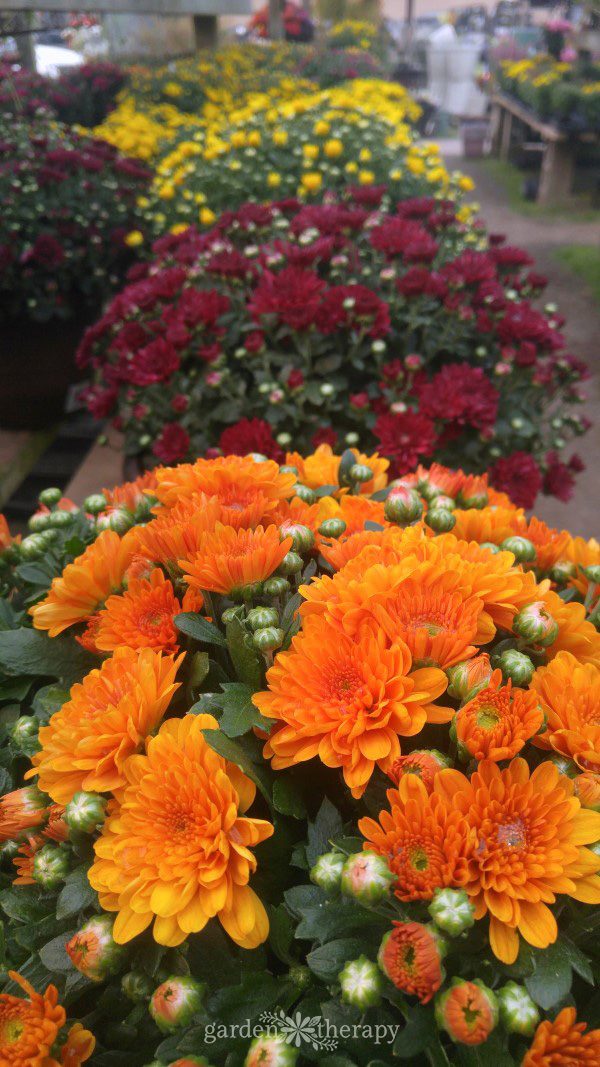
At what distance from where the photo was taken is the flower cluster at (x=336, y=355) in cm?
186

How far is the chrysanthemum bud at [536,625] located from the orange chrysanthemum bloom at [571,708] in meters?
0.02

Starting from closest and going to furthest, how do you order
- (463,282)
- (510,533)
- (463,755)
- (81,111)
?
(463,755) < (510,533) < (463,282) < (81,111)

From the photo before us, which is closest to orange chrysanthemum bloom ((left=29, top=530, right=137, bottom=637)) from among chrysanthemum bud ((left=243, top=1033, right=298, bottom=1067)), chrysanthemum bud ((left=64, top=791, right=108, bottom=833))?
chrysanthemum bud ((left=64, top=791, right=108, bottom=833))

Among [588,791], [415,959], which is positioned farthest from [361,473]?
[415,959]

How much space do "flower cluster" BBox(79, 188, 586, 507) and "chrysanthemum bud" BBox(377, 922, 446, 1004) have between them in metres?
1.27

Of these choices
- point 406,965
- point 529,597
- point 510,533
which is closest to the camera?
point 406,965

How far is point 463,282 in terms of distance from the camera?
205 centimetres

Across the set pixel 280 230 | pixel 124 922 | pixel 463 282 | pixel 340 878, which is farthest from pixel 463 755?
pixel 280 230

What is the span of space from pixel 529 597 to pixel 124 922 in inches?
18.0

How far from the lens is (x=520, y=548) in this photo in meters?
0.90

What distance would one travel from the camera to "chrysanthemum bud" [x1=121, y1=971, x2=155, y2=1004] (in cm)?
63

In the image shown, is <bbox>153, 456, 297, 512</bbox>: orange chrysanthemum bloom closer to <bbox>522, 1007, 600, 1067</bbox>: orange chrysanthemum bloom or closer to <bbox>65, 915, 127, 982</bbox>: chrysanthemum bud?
<bbox>65, 915, 127, 982</bbox>: chrysanthemum bud

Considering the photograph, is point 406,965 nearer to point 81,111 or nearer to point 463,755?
point 463,755

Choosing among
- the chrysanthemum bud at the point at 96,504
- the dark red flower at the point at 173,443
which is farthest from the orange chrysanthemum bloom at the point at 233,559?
the dark red flower at the point at 173,443
